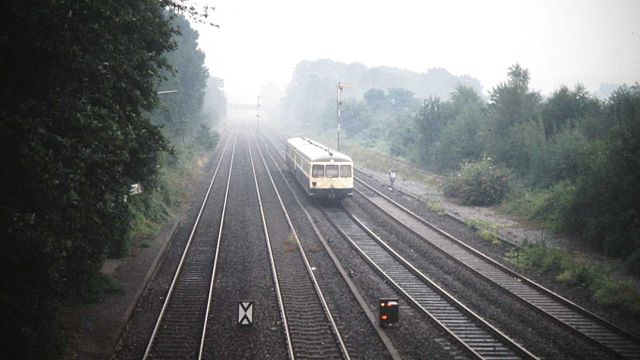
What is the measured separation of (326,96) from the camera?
336 ft

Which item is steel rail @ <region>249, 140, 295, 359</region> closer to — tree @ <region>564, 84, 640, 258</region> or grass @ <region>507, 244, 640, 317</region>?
grass @ <region>507, 244, 640, 317</region>

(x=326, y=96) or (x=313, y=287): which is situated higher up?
(x=326, y=96)

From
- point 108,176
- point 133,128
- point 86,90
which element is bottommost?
point 108,176

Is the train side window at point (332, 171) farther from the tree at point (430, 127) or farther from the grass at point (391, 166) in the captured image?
the tree at point (430, 127)

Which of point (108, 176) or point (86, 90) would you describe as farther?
point (108, 176)

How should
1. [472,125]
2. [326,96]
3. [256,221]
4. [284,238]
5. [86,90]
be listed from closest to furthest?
1. [86,90]
2. [284,238]
3. [256,221]
4. [472,125]
5. [326,96]

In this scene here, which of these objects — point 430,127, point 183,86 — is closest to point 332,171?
point 430,127

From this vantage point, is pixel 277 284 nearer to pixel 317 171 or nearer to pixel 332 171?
pixel 317 171

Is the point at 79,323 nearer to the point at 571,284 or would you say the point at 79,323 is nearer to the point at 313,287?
the point at 313,287

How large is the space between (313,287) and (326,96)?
9048 cm

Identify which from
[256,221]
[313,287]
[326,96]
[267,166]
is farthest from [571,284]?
[326,96]

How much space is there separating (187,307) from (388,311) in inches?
197

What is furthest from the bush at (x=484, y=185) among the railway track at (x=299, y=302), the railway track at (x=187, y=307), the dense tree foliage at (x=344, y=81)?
the dense tree foliage at (x=344, y=81)

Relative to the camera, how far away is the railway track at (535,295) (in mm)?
10891
